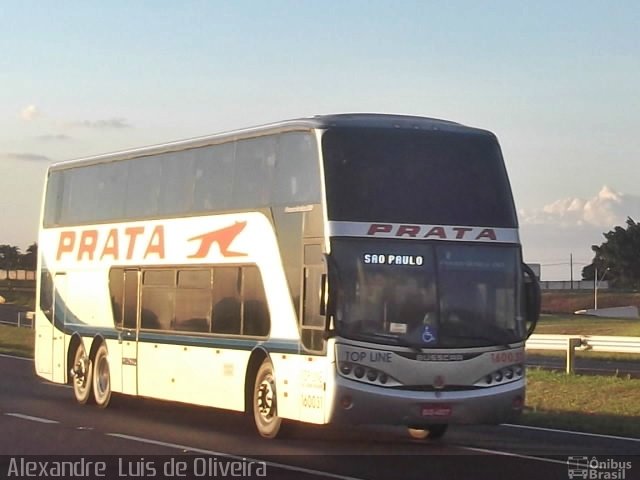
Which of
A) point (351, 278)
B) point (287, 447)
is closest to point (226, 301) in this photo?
point (287, 447)

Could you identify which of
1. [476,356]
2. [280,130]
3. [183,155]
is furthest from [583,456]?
[183,155]

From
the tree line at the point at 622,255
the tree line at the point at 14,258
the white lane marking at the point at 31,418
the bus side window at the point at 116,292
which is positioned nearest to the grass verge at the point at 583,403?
the bus side window at the point at 116,292

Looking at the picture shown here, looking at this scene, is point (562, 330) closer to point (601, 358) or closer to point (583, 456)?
point (601, 358)

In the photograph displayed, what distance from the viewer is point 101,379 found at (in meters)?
23.2

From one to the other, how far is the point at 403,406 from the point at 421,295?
1.35 meters

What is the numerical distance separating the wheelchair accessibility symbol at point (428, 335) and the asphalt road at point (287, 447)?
1.33 metres

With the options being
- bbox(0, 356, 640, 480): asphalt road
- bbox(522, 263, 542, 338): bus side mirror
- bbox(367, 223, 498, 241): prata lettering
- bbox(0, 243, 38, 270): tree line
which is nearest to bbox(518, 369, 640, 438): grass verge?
bbox(0, 356, 640, 480): asphalt road

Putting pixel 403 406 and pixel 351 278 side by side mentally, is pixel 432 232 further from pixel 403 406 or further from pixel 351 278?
pixel 403 406

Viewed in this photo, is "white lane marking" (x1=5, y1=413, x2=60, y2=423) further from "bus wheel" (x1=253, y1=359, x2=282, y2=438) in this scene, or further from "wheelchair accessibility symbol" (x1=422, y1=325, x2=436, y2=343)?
"wheelchair accessibility symbol" (x1=422, y1=325, x2=436, y2=343)

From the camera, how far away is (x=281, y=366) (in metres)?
17.5

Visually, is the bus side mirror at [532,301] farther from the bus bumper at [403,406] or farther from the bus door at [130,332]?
the bus door at [130,332]

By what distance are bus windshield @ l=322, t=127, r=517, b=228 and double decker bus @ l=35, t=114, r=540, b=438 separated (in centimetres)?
2

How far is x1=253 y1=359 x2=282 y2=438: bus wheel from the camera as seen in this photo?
58.3 feet

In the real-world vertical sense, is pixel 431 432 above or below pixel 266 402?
below
